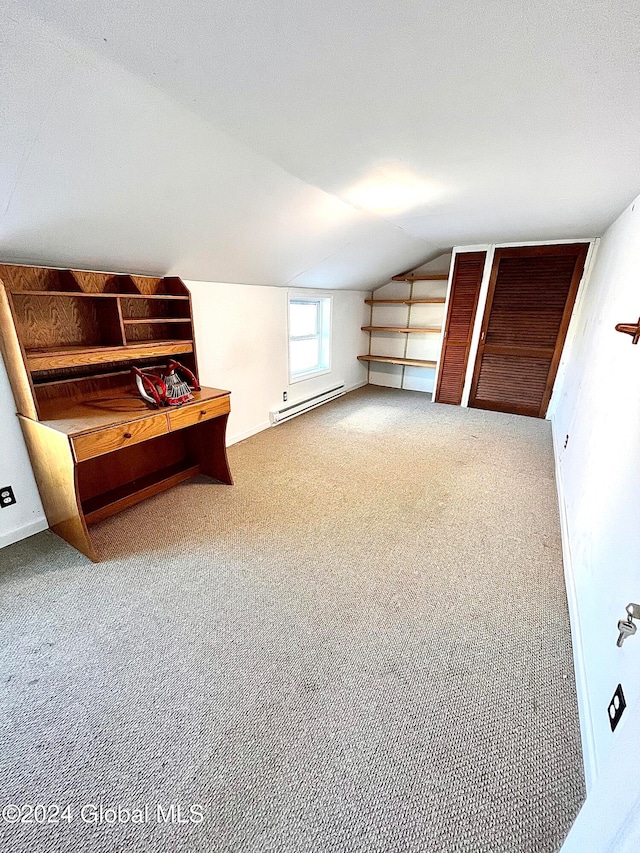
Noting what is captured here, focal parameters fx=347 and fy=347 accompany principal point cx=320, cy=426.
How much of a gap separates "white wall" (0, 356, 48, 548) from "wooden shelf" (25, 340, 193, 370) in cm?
25

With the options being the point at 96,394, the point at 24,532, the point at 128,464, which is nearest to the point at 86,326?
the point at 96,394

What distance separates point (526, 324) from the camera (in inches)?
158

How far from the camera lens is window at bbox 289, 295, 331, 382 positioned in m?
4.30

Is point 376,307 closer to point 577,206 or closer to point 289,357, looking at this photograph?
point 289,357

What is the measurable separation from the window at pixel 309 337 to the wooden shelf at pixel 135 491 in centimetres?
183

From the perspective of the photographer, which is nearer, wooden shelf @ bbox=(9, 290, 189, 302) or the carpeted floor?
the carpeted floor

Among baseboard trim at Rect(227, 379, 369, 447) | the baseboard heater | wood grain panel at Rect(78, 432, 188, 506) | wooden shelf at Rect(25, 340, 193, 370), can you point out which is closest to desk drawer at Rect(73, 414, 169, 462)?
wood grain panel at Rect(78, 432, 188, 506)

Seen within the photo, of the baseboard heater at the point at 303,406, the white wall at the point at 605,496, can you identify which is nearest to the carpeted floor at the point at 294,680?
the white wall at the point at 605,496

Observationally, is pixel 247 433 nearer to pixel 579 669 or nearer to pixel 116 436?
pixel 116 436

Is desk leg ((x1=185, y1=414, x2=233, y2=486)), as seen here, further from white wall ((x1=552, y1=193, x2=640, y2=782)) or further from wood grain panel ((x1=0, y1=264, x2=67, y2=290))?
white wall ((x1=552, y1=193, x2=640, y2=782))

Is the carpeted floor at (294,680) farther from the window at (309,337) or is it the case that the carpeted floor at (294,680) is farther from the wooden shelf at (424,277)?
the wooden shelf at (424,277)

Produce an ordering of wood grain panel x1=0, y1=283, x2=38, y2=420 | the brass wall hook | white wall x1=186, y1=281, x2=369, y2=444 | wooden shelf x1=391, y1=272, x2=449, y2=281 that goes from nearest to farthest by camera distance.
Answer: the brass wall hook < wood grain panel x1=0, y1=283, x2=38, y2=420 < white wall x1=186, y1=281, x2=369, y2=444 < wooden shelf x1=391, y1=272, x2=449, y2=281

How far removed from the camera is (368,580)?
1.81 metres

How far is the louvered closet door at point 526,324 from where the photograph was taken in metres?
3.74
